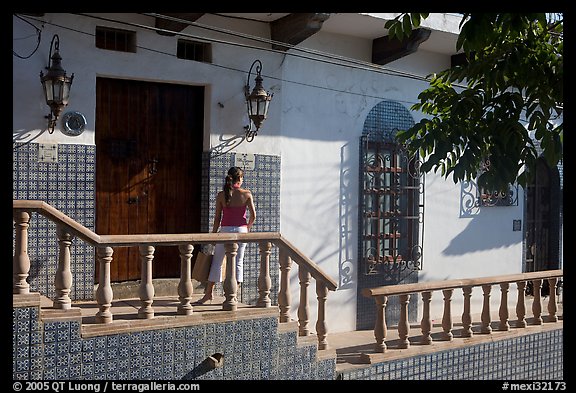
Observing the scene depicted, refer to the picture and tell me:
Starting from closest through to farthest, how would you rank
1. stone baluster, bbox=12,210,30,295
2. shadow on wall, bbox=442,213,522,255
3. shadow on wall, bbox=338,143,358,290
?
stone baluster, bbox=12,210,30,295
shadow on wall, bbox=338,143,358,290
shadow on wall, bbox=442,213,522,255

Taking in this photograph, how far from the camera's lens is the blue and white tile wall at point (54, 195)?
689cm

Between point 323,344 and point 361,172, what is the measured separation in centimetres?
278

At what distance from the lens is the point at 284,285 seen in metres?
6.80

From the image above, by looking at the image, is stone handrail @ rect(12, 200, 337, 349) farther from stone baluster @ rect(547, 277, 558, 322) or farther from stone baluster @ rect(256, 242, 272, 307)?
stone baluster @ rect(547, 277, 558, 322)

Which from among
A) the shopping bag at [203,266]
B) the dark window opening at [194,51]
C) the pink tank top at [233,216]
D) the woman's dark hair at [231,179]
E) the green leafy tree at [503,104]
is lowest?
the shopping bag at [203,266]

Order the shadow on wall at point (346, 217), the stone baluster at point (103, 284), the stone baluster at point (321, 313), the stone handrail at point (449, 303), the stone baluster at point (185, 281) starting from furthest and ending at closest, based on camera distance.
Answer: the shadow on wall at point (346, 217), the stone handrail at point (449, 303), the stone baluster at point (321, 313), the stone baluster at point (185, 281), the stone baluster at point (103, 284)

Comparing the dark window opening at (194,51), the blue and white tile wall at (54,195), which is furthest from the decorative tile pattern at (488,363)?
the dark window opening at (194,51)

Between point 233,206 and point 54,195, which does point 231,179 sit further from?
point 54,195

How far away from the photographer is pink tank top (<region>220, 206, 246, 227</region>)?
7191 mm

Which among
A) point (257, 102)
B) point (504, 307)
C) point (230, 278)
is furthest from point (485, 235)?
point (230, 278)

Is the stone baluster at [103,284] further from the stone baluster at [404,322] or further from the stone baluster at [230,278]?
the stone baluster at [404,322]

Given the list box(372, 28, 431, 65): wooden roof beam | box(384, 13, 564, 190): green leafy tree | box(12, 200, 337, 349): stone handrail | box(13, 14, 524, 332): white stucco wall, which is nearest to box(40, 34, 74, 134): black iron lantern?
box(13, 14, 524, 332): white stucco wall

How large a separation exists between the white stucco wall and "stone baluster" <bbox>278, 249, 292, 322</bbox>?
177 centimetres
